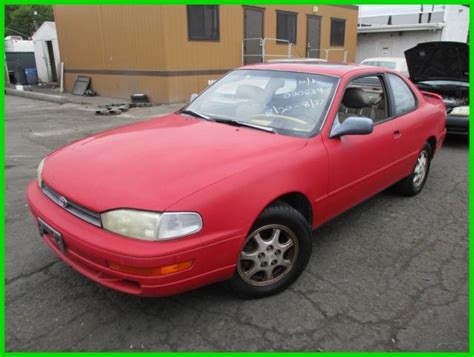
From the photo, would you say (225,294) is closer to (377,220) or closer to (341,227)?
(341,227)

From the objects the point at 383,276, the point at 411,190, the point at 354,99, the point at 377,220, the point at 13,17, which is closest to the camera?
the point at 383,276

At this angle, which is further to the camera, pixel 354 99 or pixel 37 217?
pixel 354 99

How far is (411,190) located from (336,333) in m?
2.75

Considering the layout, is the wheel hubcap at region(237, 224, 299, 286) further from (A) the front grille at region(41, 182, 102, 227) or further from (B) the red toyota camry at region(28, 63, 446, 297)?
(A) the front grille at region(41, 182, 102, 227)

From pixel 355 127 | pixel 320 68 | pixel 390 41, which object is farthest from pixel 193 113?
pixel 390 41

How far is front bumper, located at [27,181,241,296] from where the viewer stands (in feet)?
7.16

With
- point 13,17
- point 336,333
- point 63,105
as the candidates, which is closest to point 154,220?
point 336,333

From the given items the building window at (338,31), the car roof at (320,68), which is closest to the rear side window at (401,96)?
the car roof at (320,68)

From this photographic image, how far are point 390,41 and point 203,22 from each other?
47.1ft

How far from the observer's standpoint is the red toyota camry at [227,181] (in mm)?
2252

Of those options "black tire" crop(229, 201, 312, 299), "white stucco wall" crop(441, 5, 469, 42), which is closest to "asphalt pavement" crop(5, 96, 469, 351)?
"black tire" crop(229, 201, 312, 299)

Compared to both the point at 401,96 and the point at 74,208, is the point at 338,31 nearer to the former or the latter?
the point at 401,96

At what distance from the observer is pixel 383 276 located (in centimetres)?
312

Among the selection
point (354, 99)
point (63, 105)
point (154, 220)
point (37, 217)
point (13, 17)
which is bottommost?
point (63, 105)
